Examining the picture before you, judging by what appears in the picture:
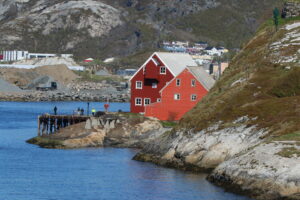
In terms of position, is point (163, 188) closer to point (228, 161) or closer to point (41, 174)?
point (228, 161)

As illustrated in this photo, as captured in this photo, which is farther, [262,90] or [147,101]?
[147,101]

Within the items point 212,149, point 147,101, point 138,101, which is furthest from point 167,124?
point 212,149

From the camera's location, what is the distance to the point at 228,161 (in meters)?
57.7

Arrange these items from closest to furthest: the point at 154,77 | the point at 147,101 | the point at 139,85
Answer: the point at 154,77
the point at 147,101
the point at 139,85

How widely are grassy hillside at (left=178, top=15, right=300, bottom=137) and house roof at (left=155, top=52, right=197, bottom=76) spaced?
15784mm

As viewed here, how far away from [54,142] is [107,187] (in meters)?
28.3

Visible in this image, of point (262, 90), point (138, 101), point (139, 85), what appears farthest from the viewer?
point (139, 85)

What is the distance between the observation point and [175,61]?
10688cm

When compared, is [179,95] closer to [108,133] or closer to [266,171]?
[108,133]

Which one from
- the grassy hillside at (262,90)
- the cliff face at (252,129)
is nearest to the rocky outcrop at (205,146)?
the cliff face at (252,129)

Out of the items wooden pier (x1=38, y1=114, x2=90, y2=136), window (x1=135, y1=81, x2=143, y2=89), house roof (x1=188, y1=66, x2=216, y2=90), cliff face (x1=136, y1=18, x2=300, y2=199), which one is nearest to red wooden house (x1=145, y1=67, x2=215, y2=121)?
house roof (x1=188, y1=66, x2=216, y2=90)

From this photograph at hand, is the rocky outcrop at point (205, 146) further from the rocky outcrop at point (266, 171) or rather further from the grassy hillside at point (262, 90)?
the rocky outcrop at point (266, 171)

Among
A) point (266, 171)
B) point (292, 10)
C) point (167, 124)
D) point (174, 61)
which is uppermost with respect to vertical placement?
point (292, 10)

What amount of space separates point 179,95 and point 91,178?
36.4 m
